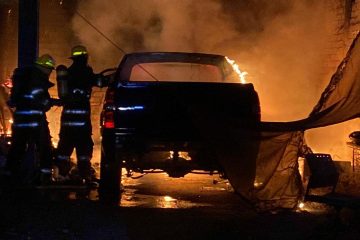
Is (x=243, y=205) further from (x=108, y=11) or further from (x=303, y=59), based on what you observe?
(x=108, y=11)

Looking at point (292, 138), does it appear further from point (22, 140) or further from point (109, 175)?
point (22, 140)

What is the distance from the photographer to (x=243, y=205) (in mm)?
7383

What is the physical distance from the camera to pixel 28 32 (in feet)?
26.6

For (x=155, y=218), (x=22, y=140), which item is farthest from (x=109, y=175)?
(x=22, y=140)

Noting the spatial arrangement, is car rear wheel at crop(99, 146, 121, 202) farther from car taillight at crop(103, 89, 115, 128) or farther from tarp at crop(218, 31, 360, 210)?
tarp at crop(218, 31, 360, 210)

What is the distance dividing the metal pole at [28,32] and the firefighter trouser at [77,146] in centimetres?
122

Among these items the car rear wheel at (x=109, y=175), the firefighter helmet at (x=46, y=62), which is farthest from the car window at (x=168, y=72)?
the car rear wheel at (x=109, y=175)

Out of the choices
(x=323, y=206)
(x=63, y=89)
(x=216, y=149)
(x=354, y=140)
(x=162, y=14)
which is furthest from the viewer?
(x=162, y=14)

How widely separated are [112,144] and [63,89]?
1.80 meters

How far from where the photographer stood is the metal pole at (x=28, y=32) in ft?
26.6

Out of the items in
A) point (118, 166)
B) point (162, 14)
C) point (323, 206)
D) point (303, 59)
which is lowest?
point (323, 206)

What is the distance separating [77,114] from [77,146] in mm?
462

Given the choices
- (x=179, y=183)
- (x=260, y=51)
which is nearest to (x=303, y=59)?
(x=260, y=51)

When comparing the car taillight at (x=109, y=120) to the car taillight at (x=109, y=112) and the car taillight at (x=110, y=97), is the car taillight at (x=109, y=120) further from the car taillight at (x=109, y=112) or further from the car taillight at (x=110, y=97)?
the car taillight at (x=110, y=97)
